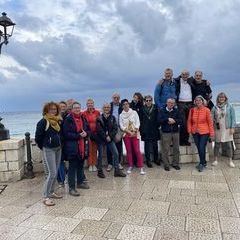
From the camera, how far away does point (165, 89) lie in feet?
27.0

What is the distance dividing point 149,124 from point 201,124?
3.83ft

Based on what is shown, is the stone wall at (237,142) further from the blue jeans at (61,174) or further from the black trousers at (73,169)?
the blue jeans at (61,174)

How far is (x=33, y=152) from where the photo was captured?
8297 mm

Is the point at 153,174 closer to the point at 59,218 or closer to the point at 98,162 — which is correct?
the point at 98,162

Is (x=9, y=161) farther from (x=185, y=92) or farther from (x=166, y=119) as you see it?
(x=185, y=92)

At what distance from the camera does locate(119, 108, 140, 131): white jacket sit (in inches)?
307

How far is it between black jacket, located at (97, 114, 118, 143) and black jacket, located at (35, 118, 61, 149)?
1739 mm

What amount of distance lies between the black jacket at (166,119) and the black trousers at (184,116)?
226mm

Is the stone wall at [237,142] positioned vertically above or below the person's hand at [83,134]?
below

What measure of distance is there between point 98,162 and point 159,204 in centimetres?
240

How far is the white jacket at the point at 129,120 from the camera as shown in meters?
7.80

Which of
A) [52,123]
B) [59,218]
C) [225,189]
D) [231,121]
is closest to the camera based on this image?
[59,218]

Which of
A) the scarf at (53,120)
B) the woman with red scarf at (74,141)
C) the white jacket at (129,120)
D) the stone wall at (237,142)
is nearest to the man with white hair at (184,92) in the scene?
the white jacket at (129,120)

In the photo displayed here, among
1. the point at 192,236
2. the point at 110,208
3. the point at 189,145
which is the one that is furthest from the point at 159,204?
the point at 189,145
